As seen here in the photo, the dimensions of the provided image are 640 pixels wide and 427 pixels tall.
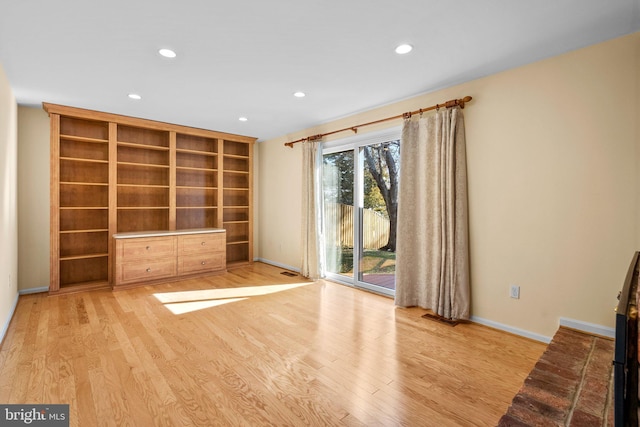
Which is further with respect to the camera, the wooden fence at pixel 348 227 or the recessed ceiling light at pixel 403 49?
→ the wooden fence at pixel 348 227

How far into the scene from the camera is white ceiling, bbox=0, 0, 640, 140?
1940mm

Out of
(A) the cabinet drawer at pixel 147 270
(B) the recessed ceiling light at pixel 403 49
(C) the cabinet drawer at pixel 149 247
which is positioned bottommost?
(A) the cabinet drawer at pixel 147 270

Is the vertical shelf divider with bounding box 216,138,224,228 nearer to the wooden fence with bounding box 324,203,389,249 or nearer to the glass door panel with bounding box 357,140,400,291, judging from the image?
the wooden fence with bounding box 324,203,389,249

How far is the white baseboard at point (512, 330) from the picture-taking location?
2619mm

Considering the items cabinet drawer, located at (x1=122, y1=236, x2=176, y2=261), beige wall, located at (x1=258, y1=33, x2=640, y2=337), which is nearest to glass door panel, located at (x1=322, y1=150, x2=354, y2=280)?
beige wall, located at (x1=258, y1=33, x2=640, y2=337)

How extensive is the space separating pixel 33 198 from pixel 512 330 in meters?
5.81

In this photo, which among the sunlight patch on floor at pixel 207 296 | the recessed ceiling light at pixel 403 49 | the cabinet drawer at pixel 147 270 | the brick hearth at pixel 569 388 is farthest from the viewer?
the cabinet drawer at pixel 147 270

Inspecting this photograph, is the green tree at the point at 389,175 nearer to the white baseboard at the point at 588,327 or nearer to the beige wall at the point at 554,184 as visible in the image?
the beige wall at the point at 554,184

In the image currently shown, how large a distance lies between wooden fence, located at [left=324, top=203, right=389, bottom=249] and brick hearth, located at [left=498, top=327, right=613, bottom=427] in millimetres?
2161

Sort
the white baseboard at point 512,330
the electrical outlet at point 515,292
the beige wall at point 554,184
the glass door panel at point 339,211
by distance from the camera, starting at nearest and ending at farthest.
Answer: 1. the beige wall at point 554,184
2. the white baseboard at point 512,330
3. the electrical outlet at point 515,292
4. the glass door panel at point 339,211

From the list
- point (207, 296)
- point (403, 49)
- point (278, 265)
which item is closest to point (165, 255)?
point (207, 296)

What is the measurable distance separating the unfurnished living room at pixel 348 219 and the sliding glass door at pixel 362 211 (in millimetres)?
34

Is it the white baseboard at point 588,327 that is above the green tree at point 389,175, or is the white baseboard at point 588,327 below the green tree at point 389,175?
below

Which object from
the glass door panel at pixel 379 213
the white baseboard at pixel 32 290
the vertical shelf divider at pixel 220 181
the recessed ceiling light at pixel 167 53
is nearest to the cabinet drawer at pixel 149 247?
the vertical shelf divider at pixel 220 181
